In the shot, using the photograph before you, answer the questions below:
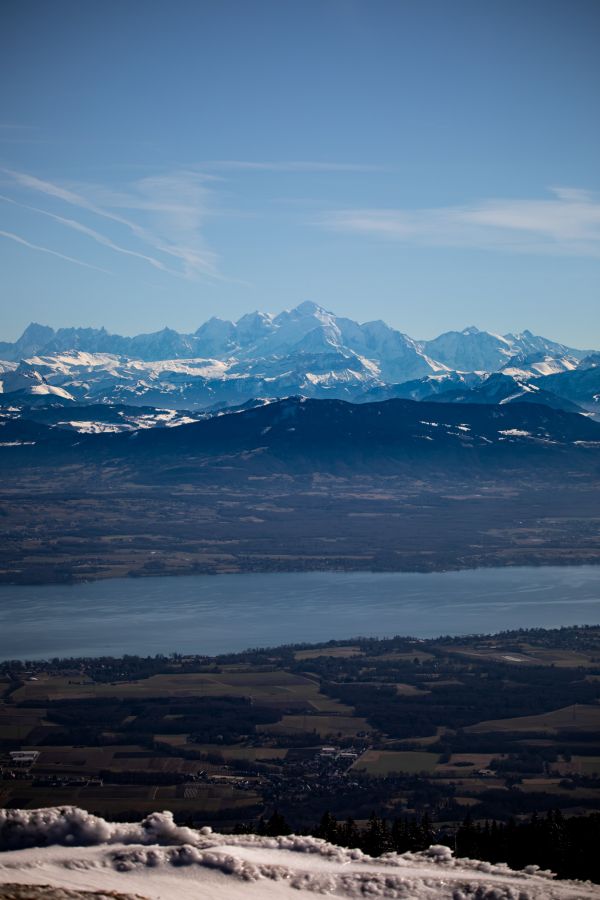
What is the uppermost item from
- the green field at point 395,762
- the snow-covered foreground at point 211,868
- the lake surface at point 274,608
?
the snow-covered foreground at point 211,868

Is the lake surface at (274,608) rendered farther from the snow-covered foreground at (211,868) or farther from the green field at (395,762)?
the snow-covered foreground at (211,868)

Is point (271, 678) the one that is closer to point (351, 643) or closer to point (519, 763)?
point (351, 643)

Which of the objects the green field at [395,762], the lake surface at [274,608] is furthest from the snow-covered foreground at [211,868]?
the lake surface at [274,608]

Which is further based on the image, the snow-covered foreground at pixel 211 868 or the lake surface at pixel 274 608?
the lake surface at pixel 274 608

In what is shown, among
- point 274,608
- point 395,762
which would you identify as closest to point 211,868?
point 395,762

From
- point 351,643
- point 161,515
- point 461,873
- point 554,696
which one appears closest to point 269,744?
point 554,696

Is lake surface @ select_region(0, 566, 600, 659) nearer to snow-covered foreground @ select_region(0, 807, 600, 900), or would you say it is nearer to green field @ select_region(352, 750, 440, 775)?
green field @ select_region(352, 750, 440, 775)

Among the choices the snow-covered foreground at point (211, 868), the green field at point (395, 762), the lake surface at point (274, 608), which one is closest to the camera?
the snow-covered foreground at point (211, 868)
